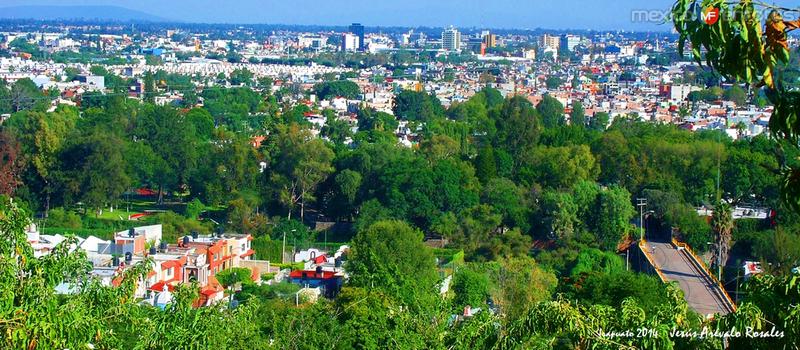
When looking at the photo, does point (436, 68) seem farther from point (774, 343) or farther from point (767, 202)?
point (774, 343)

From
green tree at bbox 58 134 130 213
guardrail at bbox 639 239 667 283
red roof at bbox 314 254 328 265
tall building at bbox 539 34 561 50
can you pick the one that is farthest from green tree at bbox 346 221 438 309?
tall building at bbox 539 34 561 50

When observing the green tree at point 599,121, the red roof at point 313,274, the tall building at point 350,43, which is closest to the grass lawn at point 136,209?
the red roof at point 313,274

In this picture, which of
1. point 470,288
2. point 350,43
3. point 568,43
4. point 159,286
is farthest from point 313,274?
point 350,43

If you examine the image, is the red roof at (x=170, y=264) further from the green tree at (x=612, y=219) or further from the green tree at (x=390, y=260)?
the green tree at (x=612, y=219)

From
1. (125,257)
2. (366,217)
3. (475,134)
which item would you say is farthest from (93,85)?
(125,257)

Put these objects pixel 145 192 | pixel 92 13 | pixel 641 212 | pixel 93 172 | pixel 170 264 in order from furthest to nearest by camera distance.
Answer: pixel 92 13
pixel 145 192
pixel 93 172
pixel 641 212
pixel 170 264

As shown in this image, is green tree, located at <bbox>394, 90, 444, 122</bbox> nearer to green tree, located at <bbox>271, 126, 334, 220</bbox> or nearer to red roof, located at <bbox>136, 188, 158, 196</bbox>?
red roof, located at <bbox>136, 188, 158, 196</bbox>

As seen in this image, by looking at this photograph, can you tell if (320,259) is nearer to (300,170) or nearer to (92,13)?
(300,170)

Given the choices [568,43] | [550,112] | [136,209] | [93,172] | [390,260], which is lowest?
[136,209]
